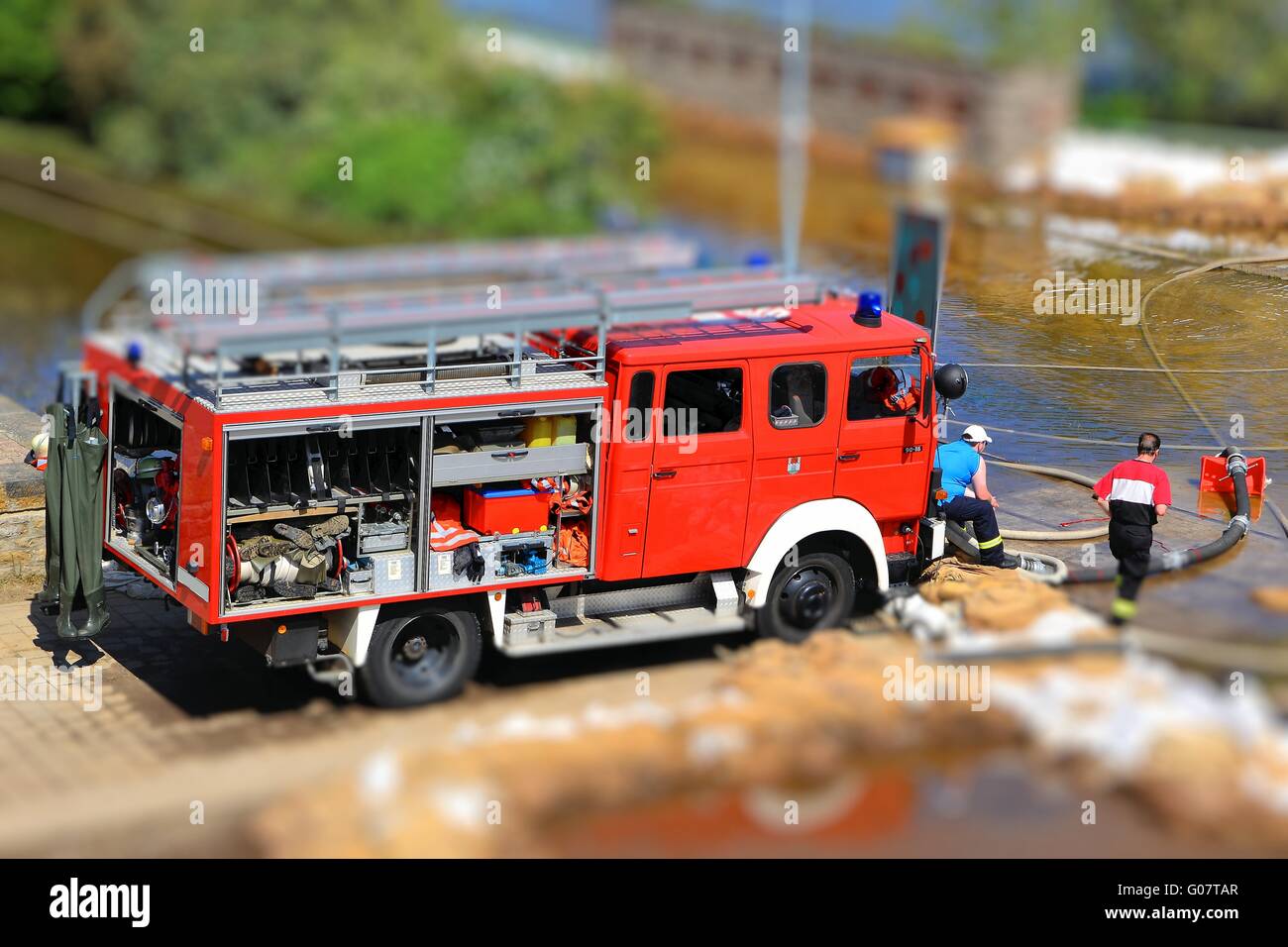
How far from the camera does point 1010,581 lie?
12.6 m

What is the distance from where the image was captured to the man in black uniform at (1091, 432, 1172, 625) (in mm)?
12188

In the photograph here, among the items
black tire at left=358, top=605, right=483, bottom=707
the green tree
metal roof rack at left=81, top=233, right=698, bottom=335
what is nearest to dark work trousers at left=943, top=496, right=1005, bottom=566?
black tire at left=358, top=605, right=483, bottom=707

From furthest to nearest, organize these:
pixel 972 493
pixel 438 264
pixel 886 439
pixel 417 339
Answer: pixel 438 264
pixel 972 493
pixel 886 439
pixel 417 339

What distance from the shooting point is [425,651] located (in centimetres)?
1188

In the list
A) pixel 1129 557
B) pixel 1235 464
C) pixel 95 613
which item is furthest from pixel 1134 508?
pixel 95 613

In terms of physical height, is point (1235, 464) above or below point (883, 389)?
below

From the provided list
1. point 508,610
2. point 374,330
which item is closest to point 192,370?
point 374,330

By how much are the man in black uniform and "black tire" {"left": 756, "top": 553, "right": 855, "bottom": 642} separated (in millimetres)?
1954

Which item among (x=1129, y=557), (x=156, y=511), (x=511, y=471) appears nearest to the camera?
(x=511, y=471)

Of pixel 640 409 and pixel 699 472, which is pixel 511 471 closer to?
pixel 640 409

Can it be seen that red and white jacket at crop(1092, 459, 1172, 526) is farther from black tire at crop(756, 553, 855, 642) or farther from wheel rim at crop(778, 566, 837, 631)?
wheel rim at crop(778, 566, 837, 631)

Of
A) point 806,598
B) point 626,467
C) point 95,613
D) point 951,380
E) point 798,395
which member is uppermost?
point 951,380

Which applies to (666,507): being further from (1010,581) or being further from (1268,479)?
(1268,479)

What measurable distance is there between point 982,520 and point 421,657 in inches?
169
